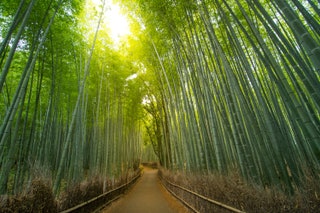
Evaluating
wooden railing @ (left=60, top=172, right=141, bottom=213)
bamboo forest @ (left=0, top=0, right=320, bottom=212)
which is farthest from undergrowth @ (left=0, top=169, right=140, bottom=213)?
wooden railing @ (left=60, top=172, right=141, bottom=213)

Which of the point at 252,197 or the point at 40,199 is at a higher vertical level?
the point at 40,199

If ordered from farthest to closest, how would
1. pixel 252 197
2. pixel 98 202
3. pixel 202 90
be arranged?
1. pixel 202 90
2. pixel 98 202
3. pixel 252 197

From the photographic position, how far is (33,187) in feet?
7.66

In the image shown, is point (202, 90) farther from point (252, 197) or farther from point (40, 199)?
point (40, 199)

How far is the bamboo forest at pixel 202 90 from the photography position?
221 centimetres

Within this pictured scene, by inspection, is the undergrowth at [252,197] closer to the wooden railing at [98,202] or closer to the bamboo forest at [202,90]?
the bamboo forest at [202,90]

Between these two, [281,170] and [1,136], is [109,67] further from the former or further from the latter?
[281,170]

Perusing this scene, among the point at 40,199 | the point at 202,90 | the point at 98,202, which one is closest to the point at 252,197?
the point at 40,199

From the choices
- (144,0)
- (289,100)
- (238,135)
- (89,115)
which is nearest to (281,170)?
(238,135)

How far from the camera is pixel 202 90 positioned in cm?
505

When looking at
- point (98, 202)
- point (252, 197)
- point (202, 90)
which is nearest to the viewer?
point (252, 197)

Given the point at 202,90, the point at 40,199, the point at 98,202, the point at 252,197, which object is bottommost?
the point at 98,202

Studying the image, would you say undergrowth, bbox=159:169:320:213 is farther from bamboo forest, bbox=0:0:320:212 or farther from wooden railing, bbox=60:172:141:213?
wooden railing, bbox=60:172:141:213

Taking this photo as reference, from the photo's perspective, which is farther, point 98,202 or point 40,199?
point 98,202
